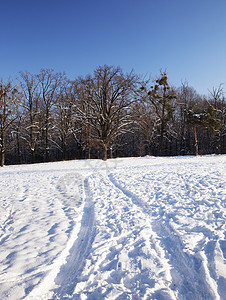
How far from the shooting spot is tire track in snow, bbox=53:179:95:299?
2252 millimetres

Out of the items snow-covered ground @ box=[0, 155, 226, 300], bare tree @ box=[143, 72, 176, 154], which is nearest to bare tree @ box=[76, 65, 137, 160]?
bare tree @ box=[143, 72, 176, 154]

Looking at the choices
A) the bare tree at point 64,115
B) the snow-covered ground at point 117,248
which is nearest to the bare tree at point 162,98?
the bare tree at point 64,115

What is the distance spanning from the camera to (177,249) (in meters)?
2.93

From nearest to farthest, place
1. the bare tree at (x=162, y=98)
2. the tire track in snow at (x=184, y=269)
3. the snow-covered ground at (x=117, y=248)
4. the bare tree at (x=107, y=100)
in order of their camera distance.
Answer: the tire track in snow at (x=184, y=269) → the snow-covered ground at (x=117, y=248) → the bare tree at (x=107, y=100) → the bare tree at (x=162, y=98)

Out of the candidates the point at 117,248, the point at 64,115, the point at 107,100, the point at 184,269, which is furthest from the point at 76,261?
the point at 64,115

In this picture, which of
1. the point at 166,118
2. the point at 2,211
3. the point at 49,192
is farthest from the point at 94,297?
the point at 166,118

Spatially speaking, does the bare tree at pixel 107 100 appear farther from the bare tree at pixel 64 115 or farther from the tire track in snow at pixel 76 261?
the tire track in snow at pixel 76 261

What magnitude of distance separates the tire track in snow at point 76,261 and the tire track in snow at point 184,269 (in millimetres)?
1417

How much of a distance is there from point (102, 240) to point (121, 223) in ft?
2.66

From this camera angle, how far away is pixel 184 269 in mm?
2482

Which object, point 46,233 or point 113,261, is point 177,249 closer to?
point 113,261

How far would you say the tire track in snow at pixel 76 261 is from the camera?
2.25 metres

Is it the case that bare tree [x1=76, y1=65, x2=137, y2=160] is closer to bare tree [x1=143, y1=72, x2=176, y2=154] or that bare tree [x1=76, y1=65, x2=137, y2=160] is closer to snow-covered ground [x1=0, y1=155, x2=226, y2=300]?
bare tree [x1=143, y1=72, x2=176, y2=154]

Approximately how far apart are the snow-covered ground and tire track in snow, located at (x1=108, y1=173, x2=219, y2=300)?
0.04ft
